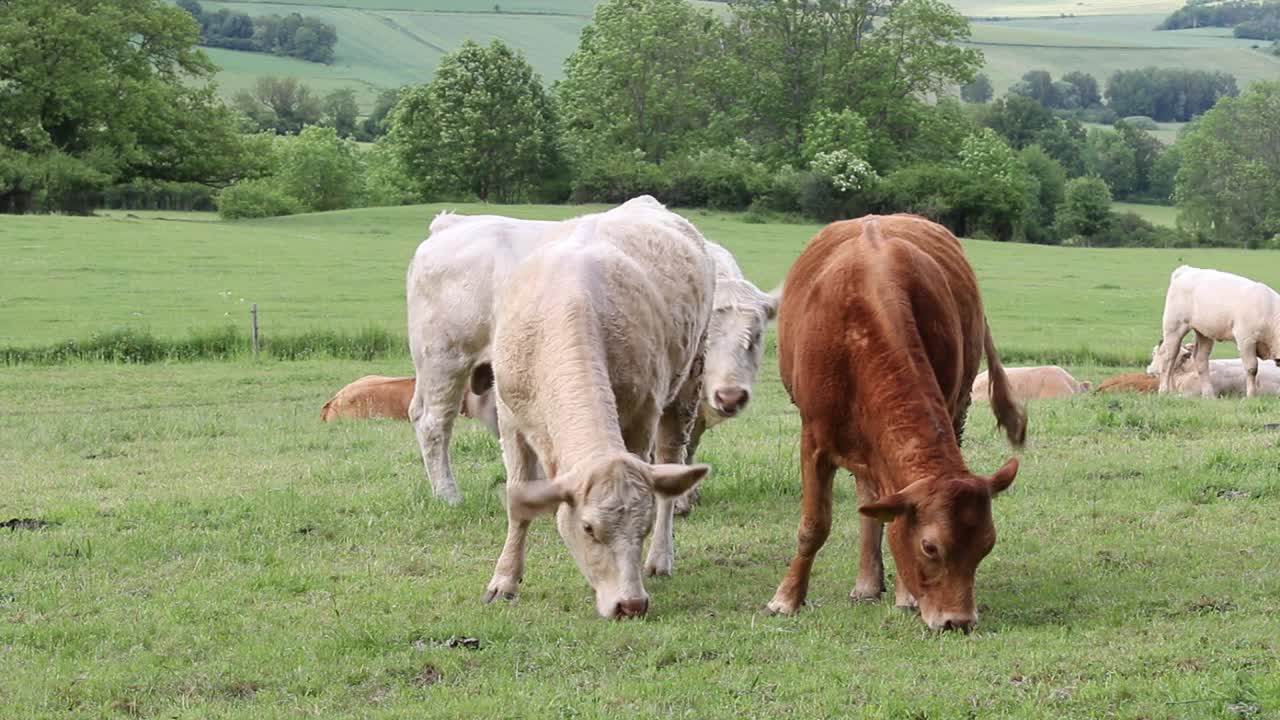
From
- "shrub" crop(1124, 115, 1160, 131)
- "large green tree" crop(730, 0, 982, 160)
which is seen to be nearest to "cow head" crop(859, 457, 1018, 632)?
"large green tree" crop(730, 0, 982, 160)

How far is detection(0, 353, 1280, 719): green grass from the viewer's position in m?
5.55

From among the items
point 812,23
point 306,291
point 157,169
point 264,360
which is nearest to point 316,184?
point 157,169

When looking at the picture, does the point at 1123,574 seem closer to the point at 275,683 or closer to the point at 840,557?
the point at 840,557

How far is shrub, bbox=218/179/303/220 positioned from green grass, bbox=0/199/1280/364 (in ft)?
10.7

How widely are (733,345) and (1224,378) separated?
1255 cm

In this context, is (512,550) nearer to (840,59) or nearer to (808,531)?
(808,531)

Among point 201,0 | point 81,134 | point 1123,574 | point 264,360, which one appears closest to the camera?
point 1123,574

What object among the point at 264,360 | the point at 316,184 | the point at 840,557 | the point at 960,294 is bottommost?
the point at 316,184

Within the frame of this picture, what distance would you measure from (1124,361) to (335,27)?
139 m

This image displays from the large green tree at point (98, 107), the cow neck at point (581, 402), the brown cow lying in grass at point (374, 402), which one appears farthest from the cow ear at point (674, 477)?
the large green tree at point (98, 107)

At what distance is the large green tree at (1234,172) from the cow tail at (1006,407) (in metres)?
72.7

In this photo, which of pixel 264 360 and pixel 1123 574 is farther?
pixel 264 360

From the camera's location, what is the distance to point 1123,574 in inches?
299

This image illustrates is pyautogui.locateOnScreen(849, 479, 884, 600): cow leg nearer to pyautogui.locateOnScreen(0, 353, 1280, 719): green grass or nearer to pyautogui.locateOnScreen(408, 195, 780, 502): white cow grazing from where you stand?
pyautogui.locateOnScreen(0, 353, 1280, 719): green grass
